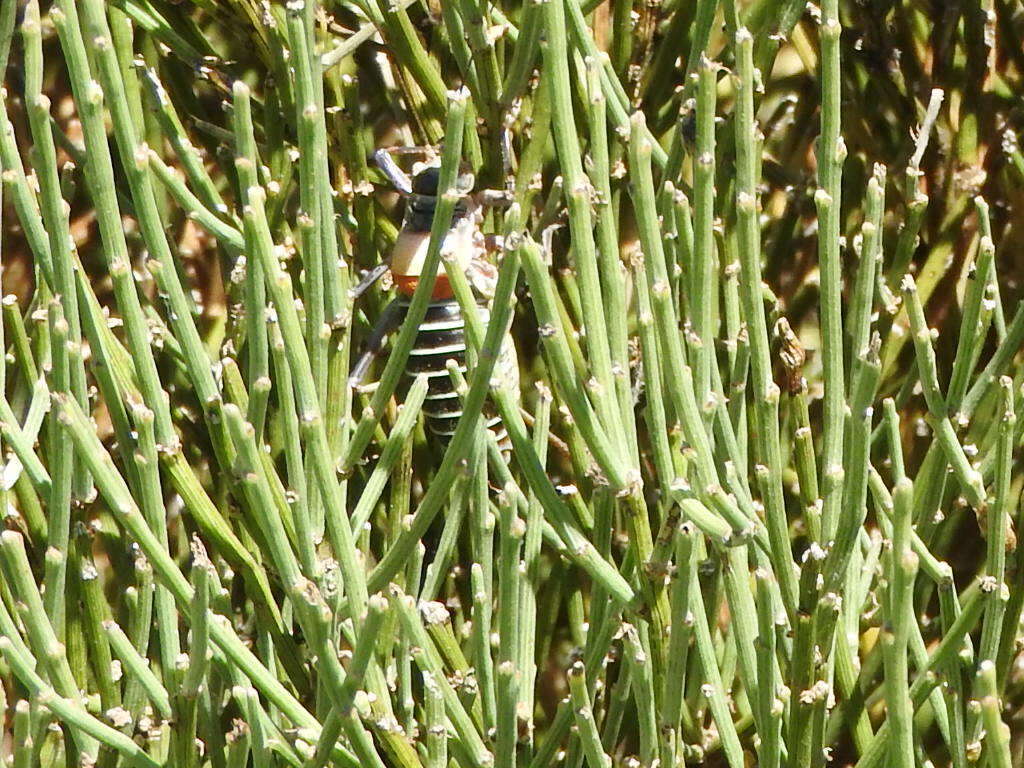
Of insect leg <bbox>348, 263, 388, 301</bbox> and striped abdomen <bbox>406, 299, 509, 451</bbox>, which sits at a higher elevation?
insect leg <bbox>348, 263, 388, 301</bbox>

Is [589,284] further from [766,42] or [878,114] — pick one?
[878,114]

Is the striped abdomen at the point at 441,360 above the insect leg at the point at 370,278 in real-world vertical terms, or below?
below

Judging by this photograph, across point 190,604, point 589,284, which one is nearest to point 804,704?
point 589,284
